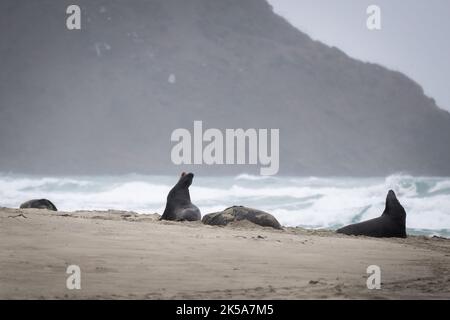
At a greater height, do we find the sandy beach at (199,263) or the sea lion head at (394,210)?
the sea lion head at (394,210)

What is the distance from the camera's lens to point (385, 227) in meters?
11.3

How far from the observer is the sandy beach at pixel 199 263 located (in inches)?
219

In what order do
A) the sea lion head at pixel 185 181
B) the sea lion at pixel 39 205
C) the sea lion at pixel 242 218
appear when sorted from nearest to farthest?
the sea lion at pixel 242 218, the sea lion head at pixel 185 181, the sea lion at pixel 39 205

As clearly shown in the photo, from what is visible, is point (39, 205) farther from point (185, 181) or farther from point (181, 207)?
point (181, 207)

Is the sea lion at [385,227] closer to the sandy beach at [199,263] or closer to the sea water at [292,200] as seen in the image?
the sandy beach at [199,263]

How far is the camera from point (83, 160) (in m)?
83.4

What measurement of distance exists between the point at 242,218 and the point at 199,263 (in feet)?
14.6

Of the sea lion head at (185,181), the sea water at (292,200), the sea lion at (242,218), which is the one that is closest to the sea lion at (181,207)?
the sea lion head at (185,181)

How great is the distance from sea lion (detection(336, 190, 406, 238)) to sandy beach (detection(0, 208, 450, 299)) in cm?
112

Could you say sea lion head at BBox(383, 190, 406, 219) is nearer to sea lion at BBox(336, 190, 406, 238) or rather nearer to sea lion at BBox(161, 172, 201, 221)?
sea lion at BBox(336, 190, 406, 238)

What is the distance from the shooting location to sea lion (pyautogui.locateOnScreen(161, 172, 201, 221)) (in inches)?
480

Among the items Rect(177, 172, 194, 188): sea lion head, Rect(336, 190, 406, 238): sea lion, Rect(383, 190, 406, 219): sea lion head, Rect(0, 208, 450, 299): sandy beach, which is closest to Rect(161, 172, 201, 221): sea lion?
Rect(177, 172, 194, 188): sea lion head

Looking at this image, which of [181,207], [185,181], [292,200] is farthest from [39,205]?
[292,200]

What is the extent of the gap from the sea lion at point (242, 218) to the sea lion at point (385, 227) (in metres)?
1.10
